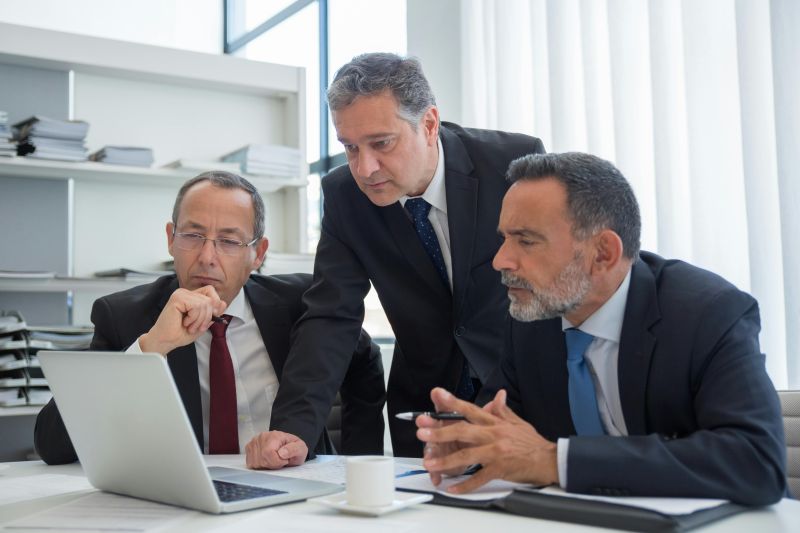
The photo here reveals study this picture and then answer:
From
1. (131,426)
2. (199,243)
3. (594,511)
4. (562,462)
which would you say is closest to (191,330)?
(199,243)

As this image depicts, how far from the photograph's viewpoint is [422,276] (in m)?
2.15

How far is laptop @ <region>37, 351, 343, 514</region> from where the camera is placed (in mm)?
1196

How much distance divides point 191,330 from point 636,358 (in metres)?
0.92

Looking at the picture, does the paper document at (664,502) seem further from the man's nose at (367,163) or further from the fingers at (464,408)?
the man's nose at (367,163)

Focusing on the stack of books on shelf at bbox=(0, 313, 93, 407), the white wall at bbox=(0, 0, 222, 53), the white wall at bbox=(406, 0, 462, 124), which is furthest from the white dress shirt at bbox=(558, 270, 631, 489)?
the white wall at bbox=(0, 0, 222, 53)

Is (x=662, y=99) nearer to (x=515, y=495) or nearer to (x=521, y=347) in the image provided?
(x=521, y=347)

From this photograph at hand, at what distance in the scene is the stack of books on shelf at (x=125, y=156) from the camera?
362 cm

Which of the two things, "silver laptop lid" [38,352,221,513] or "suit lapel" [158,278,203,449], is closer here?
"silver laptop lid" [38,352,221,513]

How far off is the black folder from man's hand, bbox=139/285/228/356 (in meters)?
0.77

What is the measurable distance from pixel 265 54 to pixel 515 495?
559 cm

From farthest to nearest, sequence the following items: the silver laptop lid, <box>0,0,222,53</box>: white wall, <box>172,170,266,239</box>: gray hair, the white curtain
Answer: <box>0,0,222,53</box>: white wall
the white curtain
<box>172,170,266,239</box>: gray hair
the silver laptop lid

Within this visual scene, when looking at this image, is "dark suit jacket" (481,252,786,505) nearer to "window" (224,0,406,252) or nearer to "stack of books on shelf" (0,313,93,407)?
"stack of books on shelf" (0,313,93,407)

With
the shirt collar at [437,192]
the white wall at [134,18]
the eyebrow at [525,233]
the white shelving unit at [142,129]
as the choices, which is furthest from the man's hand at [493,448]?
the white wall at [134,18]

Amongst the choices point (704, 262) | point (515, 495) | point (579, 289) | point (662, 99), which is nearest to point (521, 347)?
point (579, 289)
